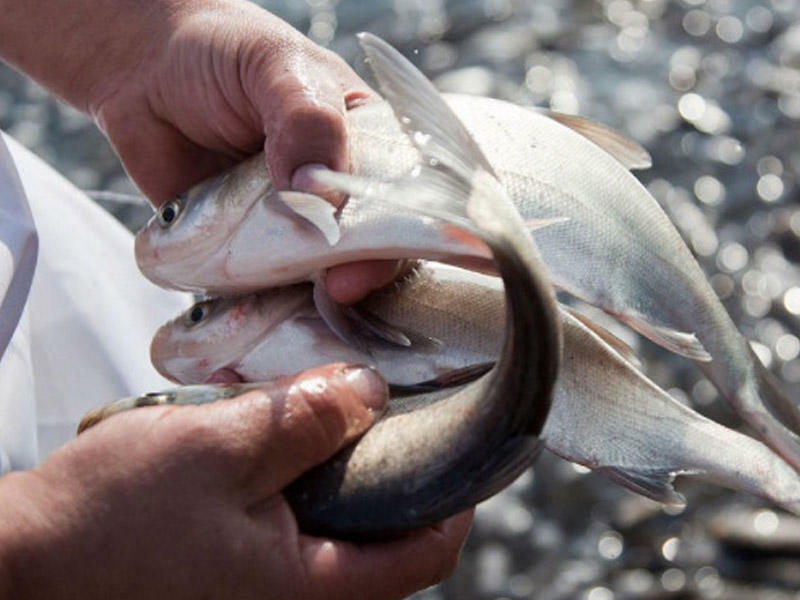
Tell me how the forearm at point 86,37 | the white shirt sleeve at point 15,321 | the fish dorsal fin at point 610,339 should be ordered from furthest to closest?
the forearm at point 86,37
the white shirt sleeve at point 15,321
the fish dorsal fin at point 610,339

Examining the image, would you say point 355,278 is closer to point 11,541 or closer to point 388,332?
point 388,332

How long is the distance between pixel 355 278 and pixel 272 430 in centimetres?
40

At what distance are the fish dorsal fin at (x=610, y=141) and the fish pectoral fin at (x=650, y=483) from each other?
1.96 ft

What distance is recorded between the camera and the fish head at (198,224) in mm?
2092

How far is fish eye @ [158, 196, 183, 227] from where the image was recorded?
7.22 feet

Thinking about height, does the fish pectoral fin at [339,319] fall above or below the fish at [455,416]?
below

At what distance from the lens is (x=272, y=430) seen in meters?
1.61

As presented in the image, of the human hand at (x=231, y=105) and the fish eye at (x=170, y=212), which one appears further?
the fish eye at (x=170, y=212)

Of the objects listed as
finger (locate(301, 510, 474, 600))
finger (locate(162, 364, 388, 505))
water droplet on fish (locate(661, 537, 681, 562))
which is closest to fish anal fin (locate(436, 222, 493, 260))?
finger (locate(162, 364, 388, 505))

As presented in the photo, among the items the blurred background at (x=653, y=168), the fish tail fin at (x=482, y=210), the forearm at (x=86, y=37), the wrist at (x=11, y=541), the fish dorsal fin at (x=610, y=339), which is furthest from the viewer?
the blurred background at (x=653, y=168)

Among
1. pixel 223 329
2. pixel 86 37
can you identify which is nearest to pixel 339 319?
pixel 223 329

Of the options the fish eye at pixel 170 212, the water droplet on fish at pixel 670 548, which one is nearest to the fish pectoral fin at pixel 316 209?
the fish eye at pixel 170 212

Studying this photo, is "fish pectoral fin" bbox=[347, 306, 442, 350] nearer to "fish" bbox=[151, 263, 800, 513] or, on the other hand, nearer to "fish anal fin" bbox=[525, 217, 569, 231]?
"fish" bbox=[151, 263, 800, 513]

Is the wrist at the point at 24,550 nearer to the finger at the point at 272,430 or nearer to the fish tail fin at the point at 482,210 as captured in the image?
the finger at the point at 272,430
